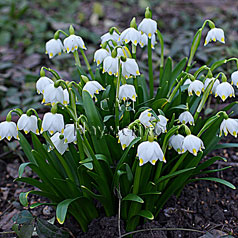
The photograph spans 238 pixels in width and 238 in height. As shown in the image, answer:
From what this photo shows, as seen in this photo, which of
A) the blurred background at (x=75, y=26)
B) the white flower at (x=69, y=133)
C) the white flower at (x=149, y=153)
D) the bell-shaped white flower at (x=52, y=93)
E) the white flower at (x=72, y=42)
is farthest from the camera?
the blurred background at (x=75, y=26)

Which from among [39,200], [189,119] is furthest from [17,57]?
[189,119]

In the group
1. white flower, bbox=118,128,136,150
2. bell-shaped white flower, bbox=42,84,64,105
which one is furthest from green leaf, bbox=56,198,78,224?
bell-shaped white flower, bbox=42,84,64,105

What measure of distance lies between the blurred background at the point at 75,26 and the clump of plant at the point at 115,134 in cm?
108

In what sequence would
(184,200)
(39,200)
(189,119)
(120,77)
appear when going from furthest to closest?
(39,200) < (184,200) < (189,119) < (120,77)

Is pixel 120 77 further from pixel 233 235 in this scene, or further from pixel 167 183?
pixel 233 235

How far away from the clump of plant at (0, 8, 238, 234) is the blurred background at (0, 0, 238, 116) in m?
1.08

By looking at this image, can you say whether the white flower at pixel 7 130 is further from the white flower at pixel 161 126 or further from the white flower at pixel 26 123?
the white flower at pixel 161 126

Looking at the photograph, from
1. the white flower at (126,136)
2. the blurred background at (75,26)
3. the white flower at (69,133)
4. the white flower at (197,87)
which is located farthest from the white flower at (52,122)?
the blurred background at (75,26)

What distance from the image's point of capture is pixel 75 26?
13.6 ft

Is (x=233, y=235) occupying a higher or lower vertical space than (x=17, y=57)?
lower

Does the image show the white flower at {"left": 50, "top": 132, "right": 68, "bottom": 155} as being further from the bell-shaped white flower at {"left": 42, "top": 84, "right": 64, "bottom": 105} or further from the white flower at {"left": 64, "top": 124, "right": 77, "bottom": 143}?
the bell-shaped white flower at {"left": 42, "top": 84, "right": 64, "bottom": 105}

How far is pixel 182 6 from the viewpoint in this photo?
474 centimetres

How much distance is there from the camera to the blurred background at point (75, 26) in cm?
330

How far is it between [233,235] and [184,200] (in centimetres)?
33
